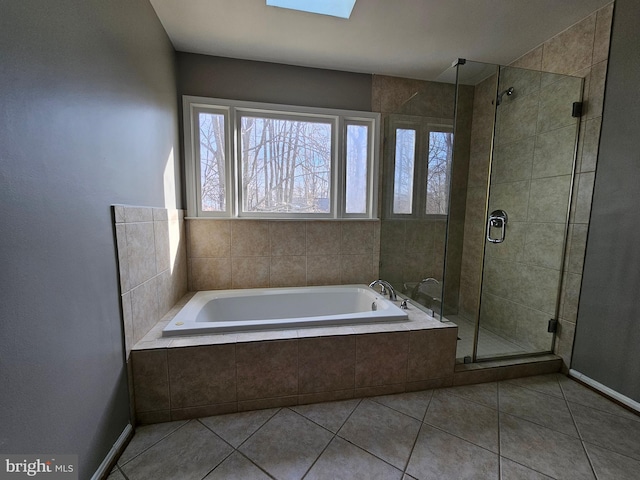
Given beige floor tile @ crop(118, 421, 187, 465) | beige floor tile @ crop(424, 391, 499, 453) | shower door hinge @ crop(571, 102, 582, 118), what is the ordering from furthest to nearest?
shower door hinge @ crop(571, 102, 582, 118), beige floor tile @ crop(424, 391, 499, 453), beige floor tile @ crop(118, 421, 187, 465)

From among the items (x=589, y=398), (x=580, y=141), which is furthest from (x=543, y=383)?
(x=580, y=141)

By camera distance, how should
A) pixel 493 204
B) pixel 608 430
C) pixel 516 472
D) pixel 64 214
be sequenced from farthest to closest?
pixel 493 204, pixel 608 430, pixel 516 472, pixel 64 214

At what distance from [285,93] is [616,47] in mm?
2160

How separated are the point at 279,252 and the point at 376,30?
1801 mm

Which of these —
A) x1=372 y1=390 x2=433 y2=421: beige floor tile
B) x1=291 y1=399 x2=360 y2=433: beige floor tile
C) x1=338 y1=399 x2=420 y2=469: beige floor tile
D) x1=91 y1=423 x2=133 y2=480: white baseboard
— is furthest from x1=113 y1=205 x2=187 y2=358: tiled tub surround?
x1=372 y1=390 x2=433 y2=421: beige floor tile

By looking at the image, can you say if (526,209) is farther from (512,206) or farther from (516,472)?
(516,472)

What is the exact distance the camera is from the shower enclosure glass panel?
5.89ft

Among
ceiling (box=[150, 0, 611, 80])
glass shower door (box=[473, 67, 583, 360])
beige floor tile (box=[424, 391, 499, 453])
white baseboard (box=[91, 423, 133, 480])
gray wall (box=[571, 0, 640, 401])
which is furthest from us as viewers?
glass shower door (box=[473, 67, 583, 360])

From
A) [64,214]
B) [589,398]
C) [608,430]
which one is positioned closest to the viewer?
[64,214]

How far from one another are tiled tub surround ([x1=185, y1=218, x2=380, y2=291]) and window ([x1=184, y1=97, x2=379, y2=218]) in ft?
0.41

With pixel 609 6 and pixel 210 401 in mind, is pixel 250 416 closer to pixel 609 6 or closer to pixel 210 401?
pixel 210 401

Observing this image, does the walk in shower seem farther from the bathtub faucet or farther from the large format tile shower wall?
the bathtub faucet

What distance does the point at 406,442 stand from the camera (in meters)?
1.23

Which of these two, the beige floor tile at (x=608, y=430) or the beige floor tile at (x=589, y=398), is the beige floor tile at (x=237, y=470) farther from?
the beige floor tile at (x=589, y=398)
